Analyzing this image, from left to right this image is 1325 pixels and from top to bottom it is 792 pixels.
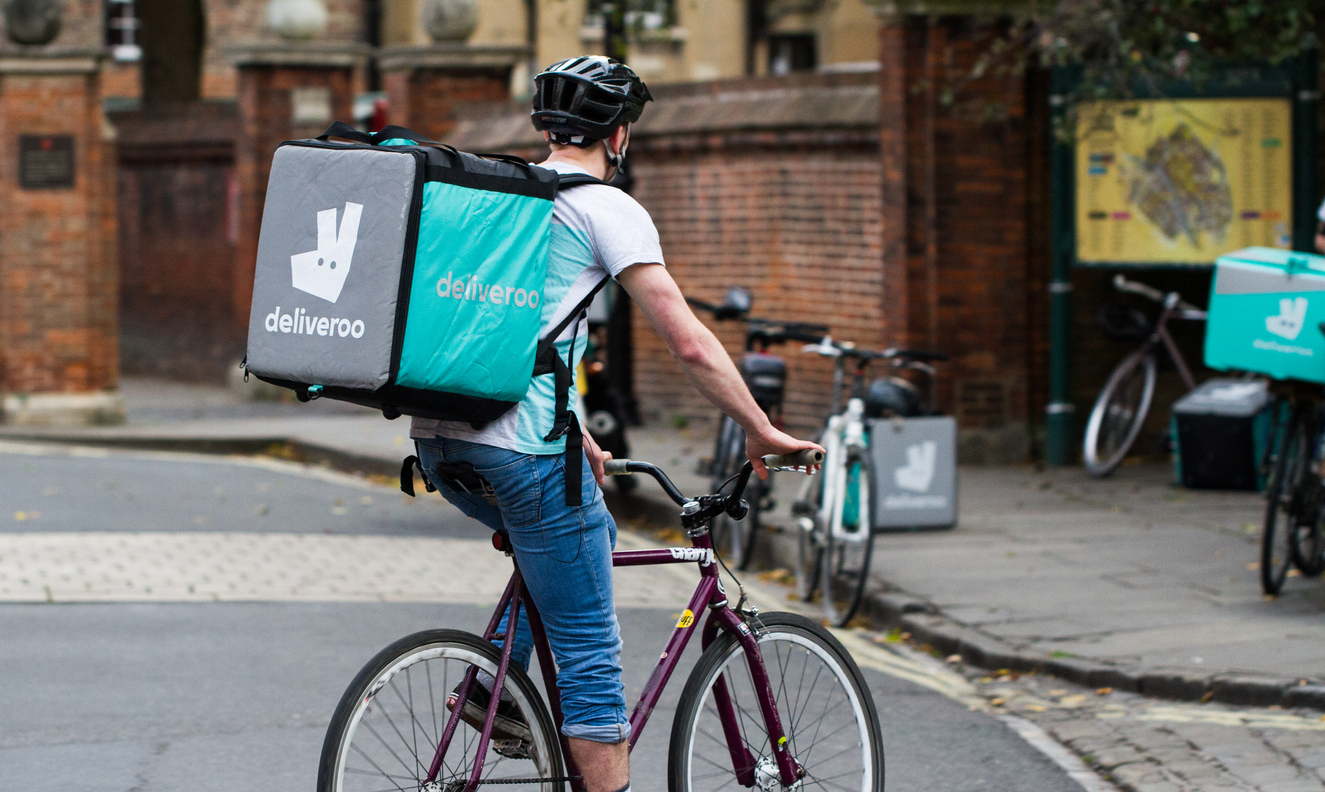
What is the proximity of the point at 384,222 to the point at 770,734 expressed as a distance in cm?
151

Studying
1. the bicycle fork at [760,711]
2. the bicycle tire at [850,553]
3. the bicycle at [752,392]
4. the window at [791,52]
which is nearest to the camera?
the bicycle fork at [760,711]

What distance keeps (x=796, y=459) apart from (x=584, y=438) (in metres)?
0.46

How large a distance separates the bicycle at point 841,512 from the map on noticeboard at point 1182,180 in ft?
13.3

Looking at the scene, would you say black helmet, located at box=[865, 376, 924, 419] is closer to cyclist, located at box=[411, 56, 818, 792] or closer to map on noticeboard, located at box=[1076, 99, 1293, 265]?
map on noticeboard, located at box=[1076, 99, 1293, 265]

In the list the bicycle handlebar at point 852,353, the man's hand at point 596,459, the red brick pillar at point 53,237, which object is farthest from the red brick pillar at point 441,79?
the man's hand at point 596,459

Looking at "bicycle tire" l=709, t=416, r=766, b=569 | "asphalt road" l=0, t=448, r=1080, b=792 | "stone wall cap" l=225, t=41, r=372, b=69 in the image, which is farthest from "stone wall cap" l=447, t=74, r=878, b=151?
"asphalt road" l=0, t=448, r=1080, b=792

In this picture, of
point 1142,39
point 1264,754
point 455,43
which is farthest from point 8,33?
point 1264,754

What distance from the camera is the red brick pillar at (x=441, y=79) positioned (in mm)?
17969

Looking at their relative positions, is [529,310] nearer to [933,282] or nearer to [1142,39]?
[1142,39]

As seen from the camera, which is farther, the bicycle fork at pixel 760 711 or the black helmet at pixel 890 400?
the black helmet at pixel 890 400

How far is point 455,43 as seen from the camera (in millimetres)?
18031

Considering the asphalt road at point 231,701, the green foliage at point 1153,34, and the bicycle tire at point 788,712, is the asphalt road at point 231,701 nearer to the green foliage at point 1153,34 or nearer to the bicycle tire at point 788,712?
the bicycle tire at point 788,712

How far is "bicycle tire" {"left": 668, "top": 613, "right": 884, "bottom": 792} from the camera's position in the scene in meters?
3.95

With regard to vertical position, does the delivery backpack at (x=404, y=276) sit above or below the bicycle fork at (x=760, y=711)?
above
